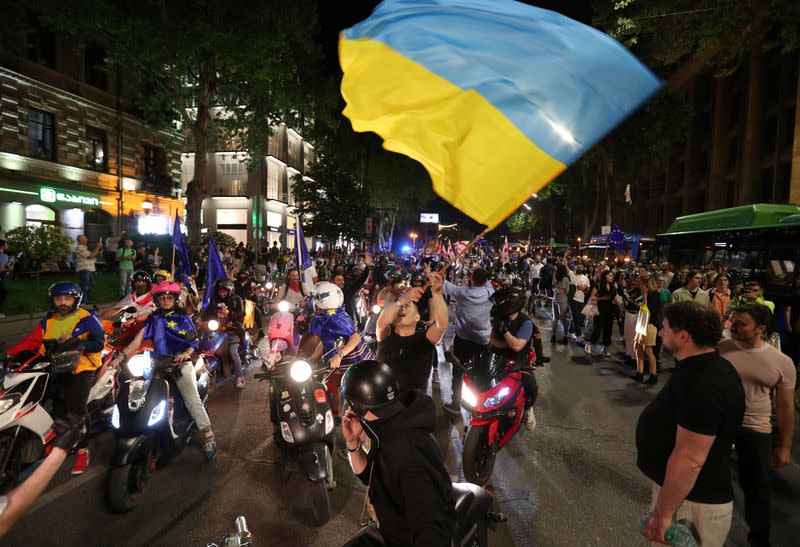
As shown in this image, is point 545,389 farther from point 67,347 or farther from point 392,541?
point 67,347

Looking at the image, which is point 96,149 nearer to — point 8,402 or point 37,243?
point 37,243

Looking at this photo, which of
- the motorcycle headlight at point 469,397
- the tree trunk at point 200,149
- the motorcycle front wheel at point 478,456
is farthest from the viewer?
the tree trunk at point 200,149

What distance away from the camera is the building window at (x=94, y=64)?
25.8 m

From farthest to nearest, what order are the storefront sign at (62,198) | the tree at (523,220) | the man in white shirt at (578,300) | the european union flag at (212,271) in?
the tree at (523,220) → the storefront sign at (62,198) → the man in white shirt at (578,300) → the european union flag at (212,271)

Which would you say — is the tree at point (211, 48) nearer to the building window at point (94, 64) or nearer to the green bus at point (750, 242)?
the building window at point (94, 64)

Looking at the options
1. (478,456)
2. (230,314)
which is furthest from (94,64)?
(478,456)

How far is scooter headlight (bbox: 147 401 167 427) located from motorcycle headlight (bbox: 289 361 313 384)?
4.02ft

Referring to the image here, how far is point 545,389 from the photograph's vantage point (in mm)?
7340

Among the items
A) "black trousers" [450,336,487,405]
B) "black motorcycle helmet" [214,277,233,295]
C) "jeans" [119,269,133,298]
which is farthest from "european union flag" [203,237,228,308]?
"jeans" [119,269,133,298]

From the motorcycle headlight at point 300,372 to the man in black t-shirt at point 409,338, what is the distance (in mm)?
725

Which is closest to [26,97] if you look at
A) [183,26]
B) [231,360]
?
[183,26]

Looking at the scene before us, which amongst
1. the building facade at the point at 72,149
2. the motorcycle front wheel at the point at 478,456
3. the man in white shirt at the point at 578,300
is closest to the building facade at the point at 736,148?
the man in white shirt at the point at 578,300

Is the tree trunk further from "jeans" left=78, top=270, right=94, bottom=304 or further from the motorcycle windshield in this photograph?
the motorcycle windshield

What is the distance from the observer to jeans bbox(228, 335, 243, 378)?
288 inches
